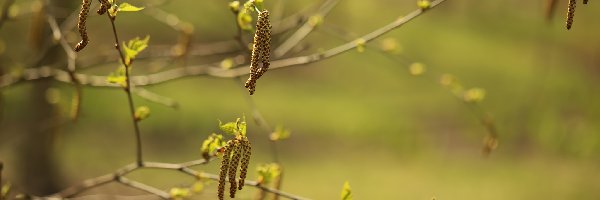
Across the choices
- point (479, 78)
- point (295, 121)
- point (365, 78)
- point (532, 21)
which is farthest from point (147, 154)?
point (532, 21)

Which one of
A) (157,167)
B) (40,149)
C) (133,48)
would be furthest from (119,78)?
(40,149)

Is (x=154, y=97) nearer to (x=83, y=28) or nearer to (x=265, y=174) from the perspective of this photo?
(x=265, y=174)

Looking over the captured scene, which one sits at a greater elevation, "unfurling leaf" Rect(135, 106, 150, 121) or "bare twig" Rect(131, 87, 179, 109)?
"bare twig" Rect(131, 87, 179, 109)

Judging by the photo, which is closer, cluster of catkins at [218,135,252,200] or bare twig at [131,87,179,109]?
cluster of catkins at [218,135,252,200]

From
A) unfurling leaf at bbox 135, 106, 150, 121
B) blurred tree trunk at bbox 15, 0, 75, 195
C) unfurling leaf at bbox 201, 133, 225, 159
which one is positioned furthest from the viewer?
blurred tree trunk at bbox 15, 0, 75, 195

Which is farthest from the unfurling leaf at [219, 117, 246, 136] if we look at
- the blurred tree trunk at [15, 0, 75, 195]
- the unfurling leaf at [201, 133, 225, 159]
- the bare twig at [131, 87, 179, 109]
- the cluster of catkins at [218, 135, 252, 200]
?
the blurred tree trunk at [15, 0, 75, 195]

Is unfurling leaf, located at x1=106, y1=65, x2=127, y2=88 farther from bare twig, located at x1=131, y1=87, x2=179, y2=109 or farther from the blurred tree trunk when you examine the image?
the blurred tree trunk

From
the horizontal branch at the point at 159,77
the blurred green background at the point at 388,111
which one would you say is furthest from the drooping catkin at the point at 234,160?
the blurred green background at the point at 388,111

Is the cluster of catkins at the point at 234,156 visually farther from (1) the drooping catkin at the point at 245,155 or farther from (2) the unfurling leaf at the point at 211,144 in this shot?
(2) the unfurling leaf at the point at 211,144
